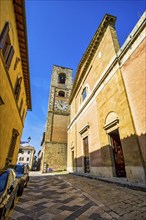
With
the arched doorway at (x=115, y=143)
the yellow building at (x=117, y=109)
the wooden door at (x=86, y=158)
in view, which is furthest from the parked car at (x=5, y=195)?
the wooden door at (x=86, y=158)

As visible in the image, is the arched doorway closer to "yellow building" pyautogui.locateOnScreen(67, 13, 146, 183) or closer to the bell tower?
"yellow building" pyautogui.locateOnScreen(67, 13, 146, 183)

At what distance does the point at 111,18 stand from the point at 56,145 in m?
18.5

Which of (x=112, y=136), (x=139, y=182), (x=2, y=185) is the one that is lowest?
(x=139, y=182)

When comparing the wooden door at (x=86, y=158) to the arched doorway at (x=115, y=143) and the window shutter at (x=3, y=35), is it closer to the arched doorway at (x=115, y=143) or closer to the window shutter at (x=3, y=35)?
the arched doorway at (x=115, y=143)

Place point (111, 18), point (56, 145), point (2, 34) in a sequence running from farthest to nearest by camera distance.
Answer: point (56, 145) → point (111, 18) → point (2, 34)

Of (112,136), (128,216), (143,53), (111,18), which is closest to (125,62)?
(143,53)

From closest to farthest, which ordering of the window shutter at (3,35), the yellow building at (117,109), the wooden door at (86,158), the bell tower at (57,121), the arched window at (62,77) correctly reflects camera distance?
1. the window shutter at (3,35)
2. the yellow building at (117,109)
3. the wooden door at (86,158)
4. the bell tower at (57,121)
5. the arched window at (62,77)

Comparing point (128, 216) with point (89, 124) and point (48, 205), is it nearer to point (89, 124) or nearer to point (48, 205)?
point (48, 205)

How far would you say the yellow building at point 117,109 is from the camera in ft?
19.1

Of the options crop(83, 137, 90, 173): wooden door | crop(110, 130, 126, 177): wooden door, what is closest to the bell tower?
crop(83, 137, 90, 173): wooden door

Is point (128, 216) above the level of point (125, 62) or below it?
below

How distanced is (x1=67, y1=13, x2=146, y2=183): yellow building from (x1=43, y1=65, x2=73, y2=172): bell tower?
8.51 metres

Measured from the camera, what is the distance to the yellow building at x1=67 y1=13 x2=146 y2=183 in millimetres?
5816

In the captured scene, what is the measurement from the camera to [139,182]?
5.20m
